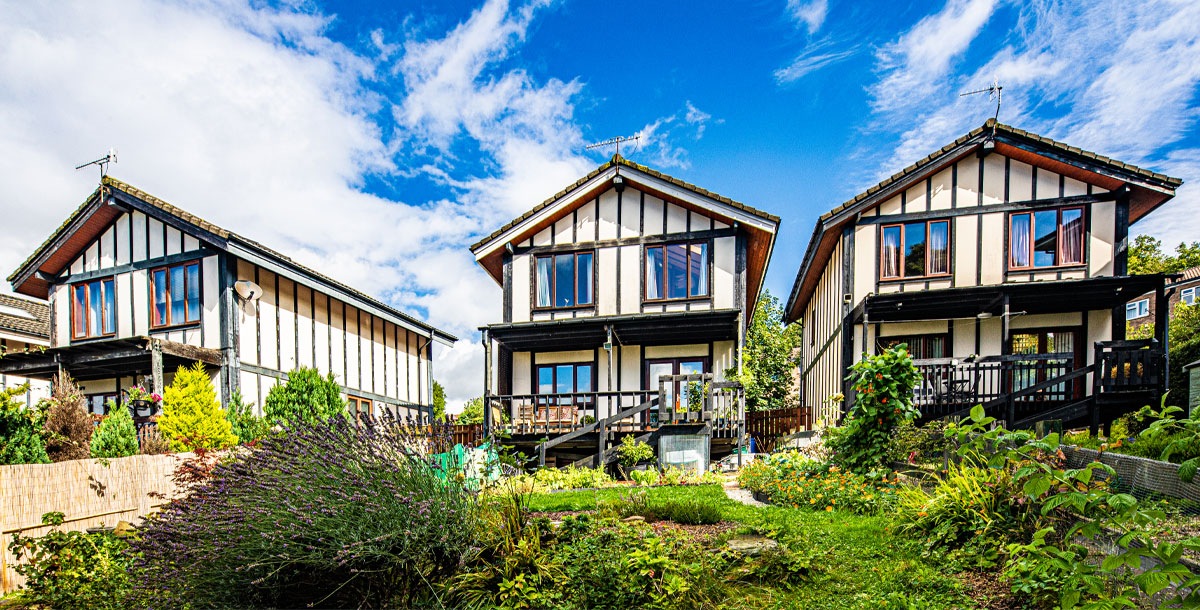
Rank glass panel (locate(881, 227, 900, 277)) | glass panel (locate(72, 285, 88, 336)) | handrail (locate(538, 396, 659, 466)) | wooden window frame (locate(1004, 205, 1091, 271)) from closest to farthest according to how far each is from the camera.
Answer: handrail (locate(538, 396, 659, 466)), wooden window frame (locate(1004, 205, 1091, 271)), glass panel (locate(881, 227, 900, 277)), glass panel (locate(72, 285, 88, 336))

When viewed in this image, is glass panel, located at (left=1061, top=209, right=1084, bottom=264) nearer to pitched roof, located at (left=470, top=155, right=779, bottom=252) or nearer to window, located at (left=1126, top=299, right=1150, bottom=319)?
pitched roof, located at (left=470, top=155, right=779, bottom=252)

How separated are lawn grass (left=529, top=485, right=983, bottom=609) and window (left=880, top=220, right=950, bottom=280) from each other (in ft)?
32.8

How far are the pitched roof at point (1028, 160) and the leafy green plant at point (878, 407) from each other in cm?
755

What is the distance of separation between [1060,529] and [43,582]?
29.0ft

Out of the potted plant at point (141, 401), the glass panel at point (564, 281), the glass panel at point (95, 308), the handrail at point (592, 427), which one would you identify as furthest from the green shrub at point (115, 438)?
the glass panel at point (564, 281)

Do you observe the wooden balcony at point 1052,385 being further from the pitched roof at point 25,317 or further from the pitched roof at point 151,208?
the pitched roof at point 25,317

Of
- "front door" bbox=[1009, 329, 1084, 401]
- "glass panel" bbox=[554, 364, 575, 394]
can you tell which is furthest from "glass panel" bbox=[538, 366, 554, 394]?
"front door" bbox=[1009, 329, 1084, 401]

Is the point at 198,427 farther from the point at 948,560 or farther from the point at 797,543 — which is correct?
the point at 948,560

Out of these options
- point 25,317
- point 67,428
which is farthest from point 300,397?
point 25,317

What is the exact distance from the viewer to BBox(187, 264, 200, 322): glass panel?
15.6m

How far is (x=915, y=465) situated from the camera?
750cm

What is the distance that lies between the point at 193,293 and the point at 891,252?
17777 mm

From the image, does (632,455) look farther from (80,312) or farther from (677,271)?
(80,312)

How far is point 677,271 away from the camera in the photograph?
627 inches
